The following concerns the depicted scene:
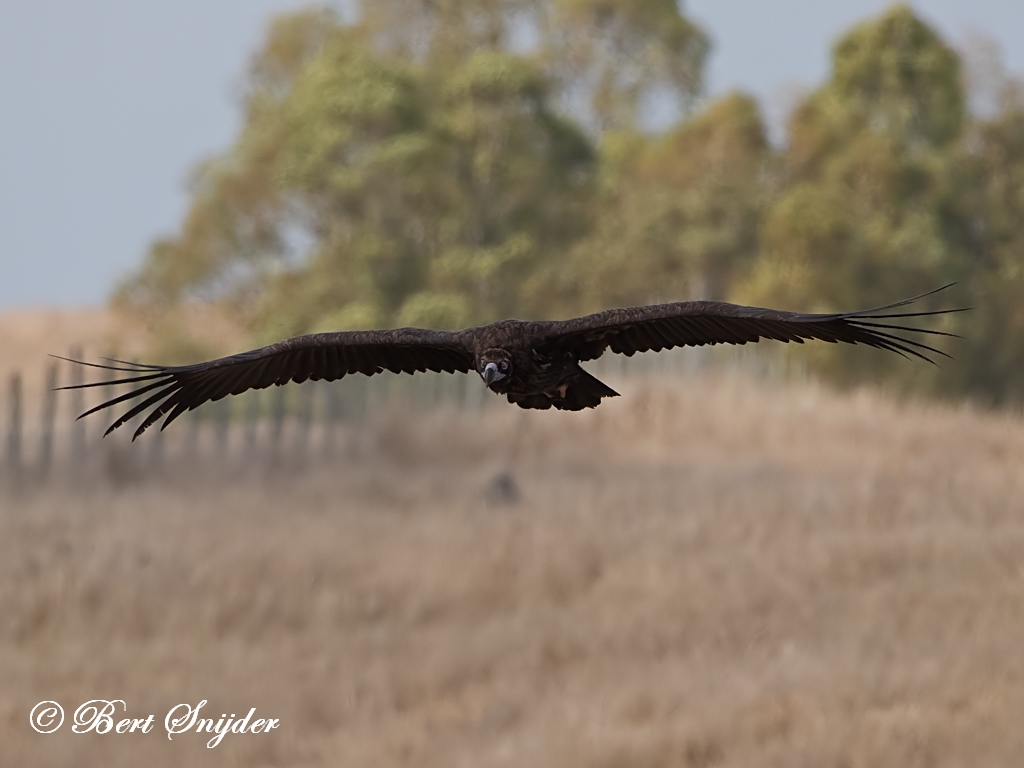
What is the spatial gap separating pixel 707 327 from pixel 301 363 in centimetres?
215

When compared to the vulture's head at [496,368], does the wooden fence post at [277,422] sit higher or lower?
lower

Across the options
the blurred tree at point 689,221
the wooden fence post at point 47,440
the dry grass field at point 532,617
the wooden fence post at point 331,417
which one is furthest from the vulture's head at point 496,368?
the blurred tree at point 689,221

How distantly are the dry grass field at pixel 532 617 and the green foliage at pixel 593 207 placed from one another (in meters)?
11.3

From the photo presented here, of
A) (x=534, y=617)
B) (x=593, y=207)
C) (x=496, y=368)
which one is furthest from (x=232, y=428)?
(x=496, y=368)

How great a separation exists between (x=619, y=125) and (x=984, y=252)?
13421 millimetres

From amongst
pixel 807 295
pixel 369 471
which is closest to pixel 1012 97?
pixel 807 295

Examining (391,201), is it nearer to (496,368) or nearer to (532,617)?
(532,617)

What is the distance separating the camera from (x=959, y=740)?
10.2 metres

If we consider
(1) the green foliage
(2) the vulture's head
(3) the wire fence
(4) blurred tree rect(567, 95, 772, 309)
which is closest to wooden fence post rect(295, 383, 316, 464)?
(3) the wire fence

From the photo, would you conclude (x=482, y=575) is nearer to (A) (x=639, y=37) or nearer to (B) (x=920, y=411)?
(B) (x=920, y=411)

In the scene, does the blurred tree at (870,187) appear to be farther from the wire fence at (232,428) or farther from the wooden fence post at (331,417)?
the wooden fence post at (331,417)

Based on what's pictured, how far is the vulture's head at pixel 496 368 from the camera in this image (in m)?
6.20

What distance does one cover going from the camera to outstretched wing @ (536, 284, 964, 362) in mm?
5777

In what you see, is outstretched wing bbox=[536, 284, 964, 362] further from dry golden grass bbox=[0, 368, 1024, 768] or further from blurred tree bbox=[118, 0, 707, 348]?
blurred tree bbox=[118, 0, 707, 348]
